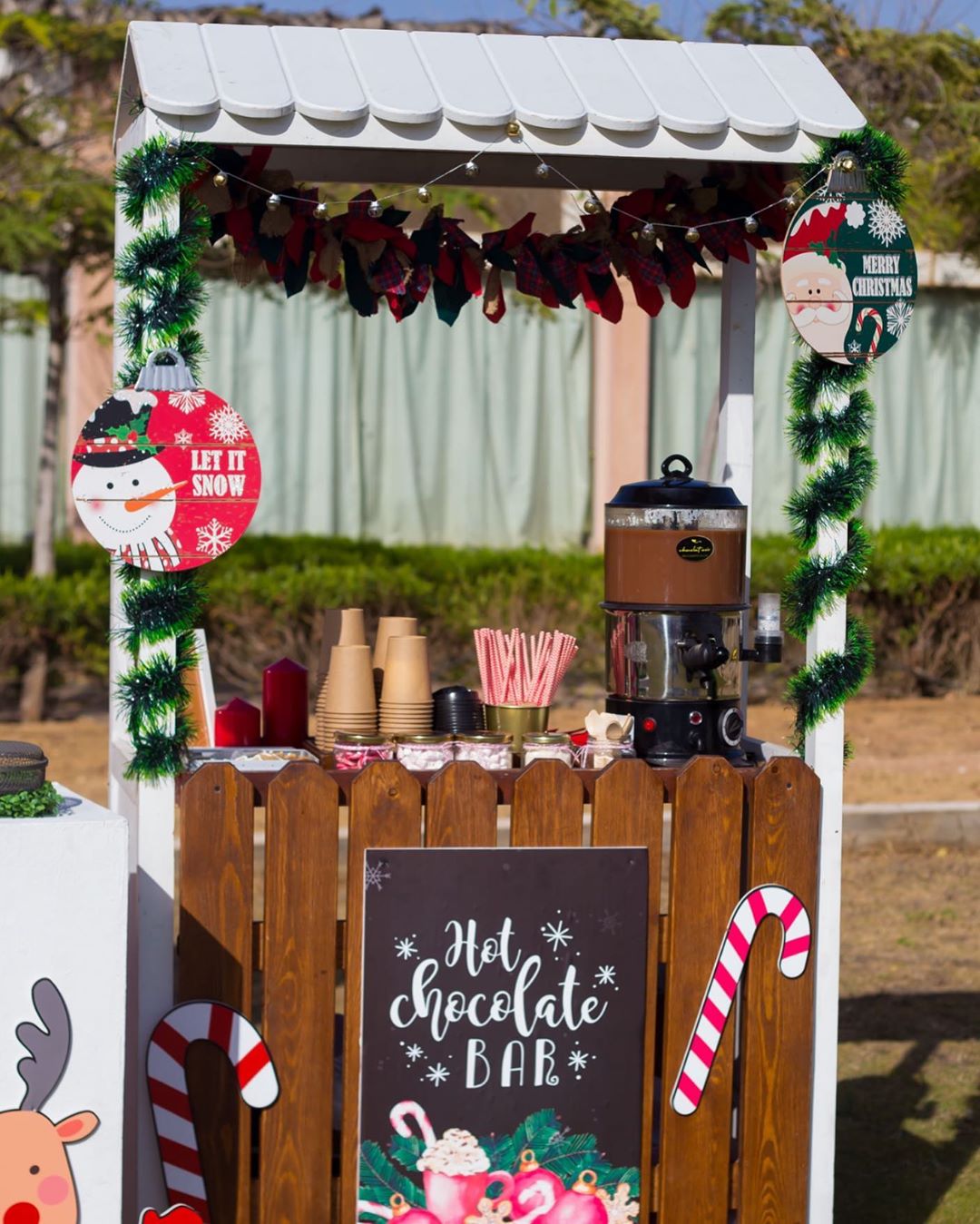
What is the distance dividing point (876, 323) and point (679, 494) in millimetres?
549

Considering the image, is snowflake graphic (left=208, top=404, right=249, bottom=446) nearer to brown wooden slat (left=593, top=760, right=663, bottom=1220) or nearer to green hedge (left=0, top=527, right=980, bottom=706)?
brown wooden slat (left=593, top=760, right=663, bottom=1220)

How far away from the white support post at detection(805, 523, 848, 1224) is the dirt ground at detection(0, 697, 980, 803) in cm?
463

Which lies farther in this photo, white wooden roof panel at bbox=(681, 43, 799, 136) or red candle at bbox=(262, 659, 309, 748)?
red candle at bbox=(262, 659, 309, 748)

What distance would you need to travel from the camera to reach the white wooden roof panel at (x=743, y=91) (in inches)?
140

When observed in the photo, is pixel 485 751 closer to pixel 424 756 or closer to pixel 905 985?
pixel 424 756

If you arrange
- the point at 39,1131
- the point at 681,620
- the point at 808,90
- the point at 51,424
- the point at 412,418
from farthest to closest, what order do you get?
the point at 412,418
the point at 51,424
the point at 681,620
the point at 808,90
the point at 39,1131

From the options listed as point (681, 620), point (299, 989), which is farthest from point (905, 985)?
point (299, 989)

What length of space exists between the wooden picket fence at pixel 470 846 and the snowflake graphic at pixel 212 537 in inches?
16.9

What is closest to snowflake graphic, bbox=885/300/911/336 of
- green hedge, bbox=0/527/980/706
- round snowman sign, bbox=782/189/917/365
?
round snowman sign, bbox=782/189/917/365

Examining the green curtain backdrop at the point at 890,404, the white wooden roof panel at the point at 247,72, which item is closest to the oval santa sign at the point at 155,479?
the white wooden roof panel at the point at 247,72

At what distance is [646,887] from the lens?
356 cm

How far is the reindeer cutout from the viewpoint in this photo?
3.03 meters

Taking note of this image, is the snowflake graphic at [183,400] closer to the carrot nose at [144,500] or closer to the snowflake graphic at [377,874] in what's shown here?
the carrot nose at [144,500]

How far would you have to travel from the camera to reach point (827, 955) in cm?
373
